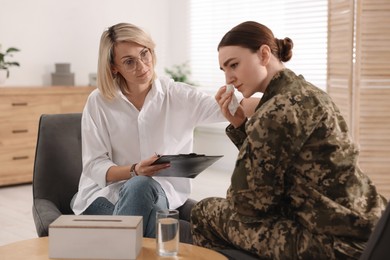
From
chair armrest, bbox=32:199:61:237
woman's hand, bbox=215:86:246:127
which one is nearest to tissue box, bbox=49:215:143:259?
chair armrest, bbox=32:199:61:237

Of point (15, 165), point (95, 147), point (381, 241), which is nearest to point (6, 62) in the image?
point (15, 165)

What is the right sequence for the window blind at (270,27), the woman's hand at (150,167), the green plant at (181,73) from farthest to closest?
the green plant at (181,73) < the window blind at (270,27) < the woman's hand at (150,167)

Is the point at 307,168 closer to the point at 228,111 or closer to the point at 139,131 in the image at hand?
the point at 228,111

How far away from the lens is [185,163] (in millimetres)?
2311

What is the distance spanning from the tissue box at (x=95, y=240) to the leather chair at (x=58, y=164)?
0.79 m

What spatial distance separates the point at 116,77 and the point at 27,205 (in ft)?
8.73

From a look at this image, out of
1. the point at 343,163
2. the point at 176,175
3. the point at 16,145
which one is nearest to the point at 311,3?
the point at 16,145

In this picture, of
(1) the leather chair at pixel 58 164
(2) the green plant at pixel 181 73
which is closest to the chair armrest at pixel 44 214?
(1) the leather chair at pixel 58 164

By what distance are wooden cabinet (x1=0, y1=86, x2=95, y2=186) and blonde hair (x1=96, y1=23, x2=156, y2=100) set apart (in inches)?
128

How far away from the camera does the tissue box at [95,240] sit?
1.82m

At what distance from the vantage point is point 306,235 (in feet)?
5.95

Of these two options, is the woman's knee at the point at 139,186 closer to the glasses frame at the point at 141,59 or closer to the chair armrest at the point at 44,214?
the chair armrest at the point at 44,214

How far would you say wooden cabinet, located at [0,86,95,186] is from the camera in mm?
5801

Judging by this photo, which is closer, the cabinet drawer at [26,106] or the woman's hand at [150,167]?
the woman's hand at [150,167]
